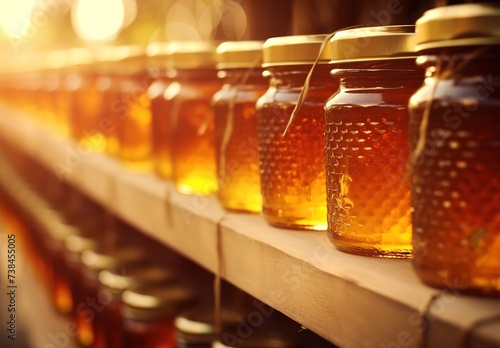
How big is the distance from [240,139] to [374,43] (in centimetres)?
32

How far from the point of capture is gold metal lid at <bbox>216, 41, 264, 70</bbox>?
856 millimetres

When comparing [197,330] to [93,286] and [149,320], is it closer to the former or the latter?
[149,320]

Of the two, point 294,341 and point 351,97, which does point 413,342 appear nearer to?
point 351,97

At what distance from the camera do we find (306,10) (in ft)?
5.27

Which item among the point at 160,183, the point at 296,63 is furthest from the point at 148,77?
the point at 296,63

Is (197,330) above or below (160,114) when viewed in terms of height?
below

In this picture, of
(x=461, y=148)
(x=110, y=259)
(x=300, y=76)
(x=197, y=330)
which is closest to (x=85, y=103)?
(x=110, y=259)

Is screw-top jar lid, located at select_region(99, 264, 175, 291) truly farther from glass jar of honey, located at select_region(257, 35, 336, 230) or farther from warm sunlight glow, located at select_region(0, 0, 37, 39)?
warm sunlight glow, located at select_region(0, 0, 37, 39)

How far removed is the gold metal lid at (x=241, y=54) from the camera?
86cm

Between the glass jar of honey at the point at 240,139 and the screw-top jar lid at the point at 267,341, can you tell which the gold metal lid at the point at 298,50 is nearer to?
the glass jar of honey at the point at 240,139

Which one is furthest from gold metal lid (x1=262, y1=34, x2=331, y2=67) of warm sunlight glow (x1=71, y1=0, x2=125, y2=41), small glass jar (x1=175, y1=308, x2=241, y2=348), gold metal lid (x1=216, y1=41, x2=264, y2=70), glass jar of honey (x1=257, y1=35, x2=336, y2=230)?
warm sunlight glow (x1=71, y1=0, x2=125, y2=41)

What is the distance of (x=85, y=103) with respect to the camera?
1870mm

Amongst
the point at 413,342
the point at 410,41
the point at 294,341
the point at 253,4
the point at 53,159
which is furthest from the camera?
the point at 53,159

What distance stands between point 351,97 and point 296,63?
0.10 m
